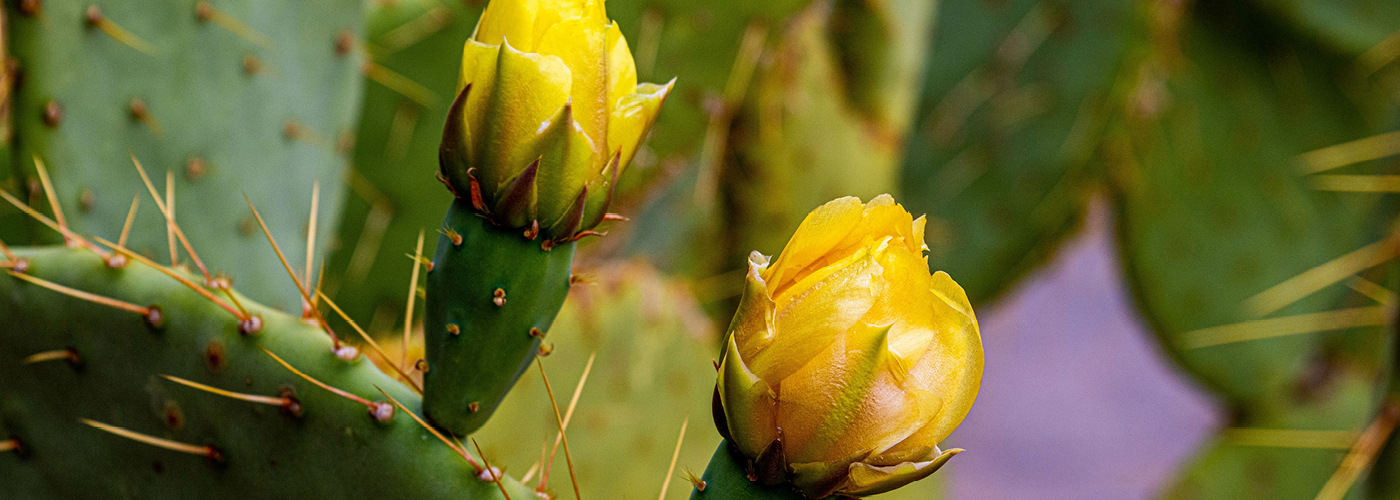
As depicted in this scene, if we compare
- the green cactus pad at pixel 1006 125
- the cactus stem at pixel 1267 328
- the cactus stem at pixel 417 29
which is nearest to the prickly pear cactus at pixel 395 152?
the cactus stem at pixel 417 29

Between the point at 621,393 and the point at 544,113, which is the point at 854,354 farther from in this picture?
the point at 621,393

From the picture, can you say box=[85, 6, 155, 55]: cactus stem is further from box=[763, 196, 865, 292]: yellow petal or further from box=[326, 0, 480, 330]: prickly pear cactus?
box=[763, 196, 865, 292]: yellow petal

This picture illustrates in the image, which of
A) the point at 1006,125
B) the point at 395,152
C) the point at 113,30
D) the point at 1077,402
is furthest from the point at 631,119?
the point at 1077,402

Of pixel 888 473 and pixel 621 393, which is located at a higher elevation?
pixel 888 473

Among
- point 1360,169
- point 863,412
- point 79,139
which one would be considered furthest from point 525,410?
point 1360,169

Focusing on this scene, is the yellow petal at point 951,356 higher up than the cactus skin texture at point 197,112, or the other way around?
the yellow petal at point 951,356

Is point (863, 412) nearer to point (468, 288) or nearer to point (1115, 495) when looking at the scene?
point (468, 288)

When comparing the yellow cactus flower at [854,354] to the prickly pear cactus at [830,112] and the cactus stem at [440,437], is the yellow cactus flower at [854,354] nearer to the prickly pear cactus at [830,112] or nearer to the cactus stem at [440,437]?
the cactus stem at [440,437]
